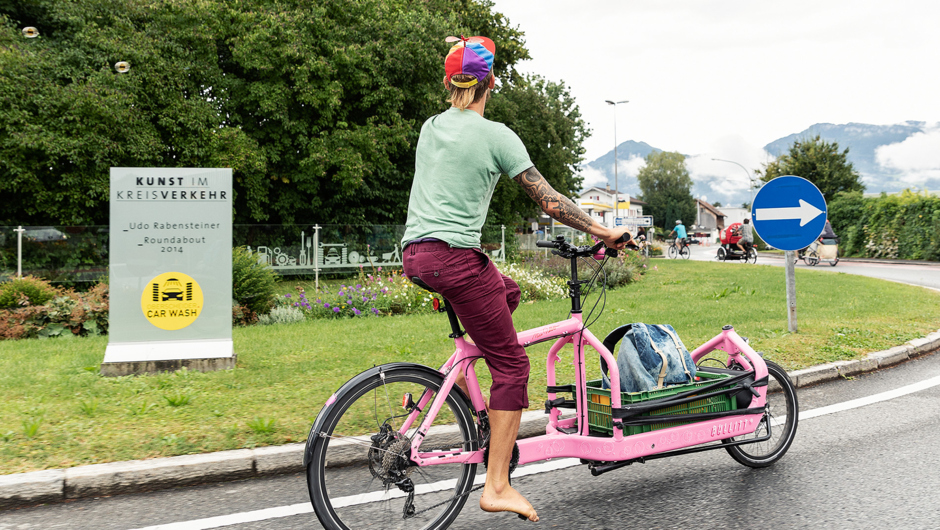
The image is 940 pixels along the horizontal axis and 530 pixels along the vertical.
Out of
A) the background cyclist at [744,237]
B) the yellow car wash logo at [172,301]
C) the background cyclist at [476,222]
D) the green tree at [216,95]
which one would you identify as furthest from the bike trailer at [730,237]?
the background cyclist at [476,222]

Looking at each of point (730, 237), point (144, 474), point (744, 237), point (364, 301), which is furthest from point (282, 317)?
point (730, 237)

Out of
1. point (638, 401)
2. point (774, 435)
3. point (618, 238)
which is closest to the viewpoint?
point (618, 238)

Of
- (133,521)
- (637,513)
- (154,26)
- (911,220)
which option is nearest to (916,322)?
(637,513)

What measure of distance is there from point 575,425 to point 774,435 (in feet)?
4.55

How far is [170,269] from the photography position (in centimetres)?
658

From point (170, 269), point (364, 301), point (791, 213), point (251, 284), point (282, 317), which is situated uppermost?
point (791, 213)

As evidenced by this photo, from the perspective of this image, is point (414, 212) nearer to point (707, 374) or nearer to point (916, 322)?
point (707, 374)

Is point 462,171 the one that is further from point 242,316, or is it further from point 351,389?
point 242,316

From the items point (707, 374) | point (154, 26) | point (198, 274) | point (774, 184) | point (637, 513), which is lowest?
point (637, 513)

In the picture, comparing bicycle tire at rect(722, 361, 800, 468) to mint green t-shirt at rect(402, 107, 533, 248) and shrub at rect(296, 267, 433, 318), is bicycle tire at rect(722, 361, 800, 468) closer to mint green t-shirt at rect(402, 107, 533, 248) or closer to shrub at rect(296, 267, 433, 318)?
mint green t-shirt at rect(402, 107, 533, 248)

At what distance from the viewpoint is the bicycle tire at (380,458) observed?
277 cm

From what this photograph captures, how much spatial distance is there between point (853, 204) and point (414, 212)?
3743cm

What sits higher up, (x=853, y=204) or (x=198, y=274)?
Answer: (x=853, y=204)

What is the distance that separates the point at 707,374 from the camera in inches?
145
